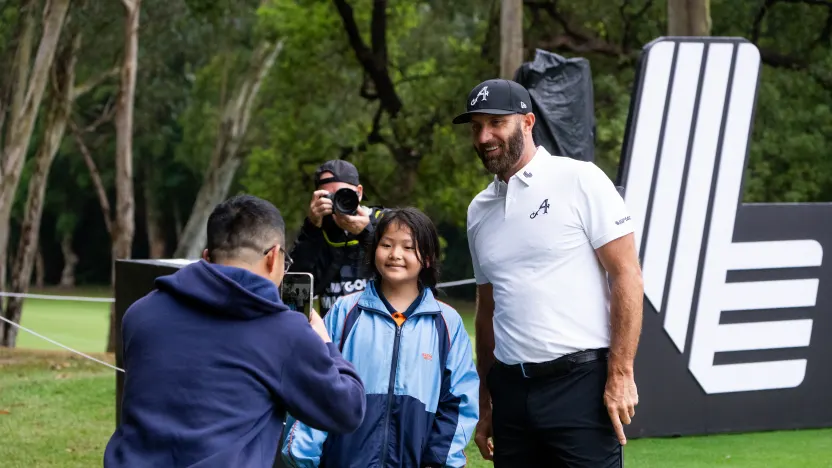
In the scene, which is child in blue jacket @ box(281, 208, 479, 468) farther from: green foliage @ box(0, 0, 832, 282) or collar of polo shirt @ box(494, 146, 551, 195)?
green foliage @ box(0, 0, 832, 282)

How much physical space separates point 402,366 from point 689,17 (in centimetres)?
1008

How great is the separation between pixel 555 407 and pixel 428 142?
22.2m

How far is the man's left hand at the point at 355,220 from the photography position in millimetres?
5215

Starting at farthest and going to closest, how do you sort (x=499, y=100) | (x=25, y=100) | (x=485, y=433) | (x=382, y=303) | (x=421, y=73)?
(x=421, y=73) → (x=25, y=100) → (x=485, y=433) → (x=382, y=303) → (x=499, y=100)

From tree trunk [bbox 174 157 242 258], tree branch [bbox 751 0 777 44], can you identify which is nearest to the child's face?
tree branch [bbox 751 0 777 44]

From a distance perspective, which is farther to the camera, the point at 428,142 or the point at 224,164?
the point at 224,164

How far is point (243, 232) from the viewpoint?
292 centimetres

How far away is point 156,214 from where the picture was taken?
154 ft

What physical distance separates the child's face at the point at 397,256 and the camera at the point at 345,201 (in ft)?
4.01

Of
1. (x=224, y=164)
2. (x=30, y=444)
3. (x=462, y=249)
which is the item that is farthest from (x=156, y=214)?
(x=30, y=444)

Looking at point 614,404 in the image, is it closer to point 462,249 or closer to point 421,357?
point 421,357

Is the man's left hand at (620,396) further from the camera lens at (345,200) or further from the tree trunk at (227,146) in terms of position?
the tree trunk at (227,146)

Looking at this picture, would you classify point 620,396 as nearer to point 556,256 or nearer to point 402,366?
point 556,256

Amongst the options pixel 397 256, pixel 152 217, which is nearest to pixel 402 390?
pixel 397 256
